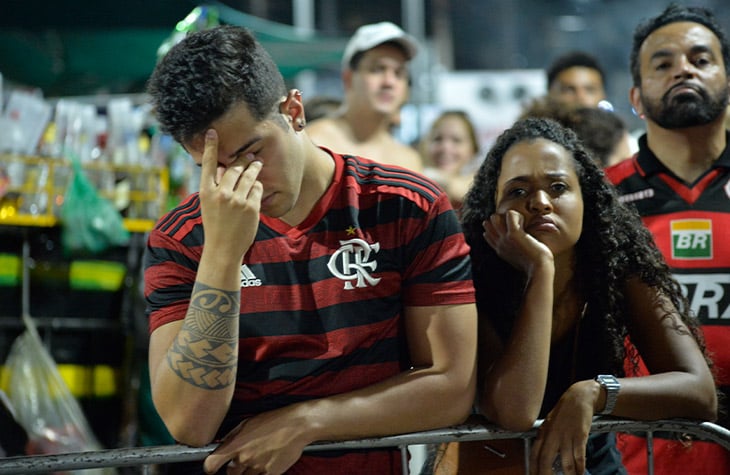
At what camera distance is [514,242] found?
2.53m

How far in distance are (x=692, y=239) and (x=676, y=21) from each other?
35.7 inches

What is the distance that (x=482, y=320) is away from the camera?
2.60 meters

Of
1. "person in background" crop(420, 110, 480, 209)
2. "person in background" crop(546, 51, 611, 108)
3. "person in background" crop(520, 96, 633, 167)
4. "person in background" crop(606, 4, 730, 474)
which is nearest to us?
"person in background" crop(606, 4, 730, 474)

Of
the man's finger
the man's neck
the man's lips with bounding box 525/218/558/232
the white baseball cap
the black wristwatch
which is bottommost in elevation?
the black wristwatch

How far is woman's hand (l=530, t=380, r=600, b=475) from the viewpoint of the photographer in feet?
7.66

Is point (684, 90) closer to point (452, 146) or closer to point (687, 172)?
point (687, 172)

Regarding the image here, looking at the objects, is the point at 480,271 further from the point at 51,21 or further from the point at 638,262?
the point at 51,21

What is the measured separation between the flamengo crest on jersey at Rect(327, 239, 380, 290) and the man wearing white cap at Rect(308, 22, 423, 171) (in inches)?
102

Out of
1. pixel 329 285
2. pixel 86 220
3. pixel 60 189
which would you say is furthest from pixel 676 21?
pixel 60 189

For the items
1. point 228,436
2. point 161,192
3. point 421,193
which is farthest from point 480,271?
point 161,192

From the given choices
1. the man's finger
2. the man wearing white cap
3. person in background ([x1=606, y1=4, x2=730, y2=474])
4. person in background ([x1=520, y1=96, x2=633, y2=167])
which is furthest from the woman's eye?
the man wearing white cap

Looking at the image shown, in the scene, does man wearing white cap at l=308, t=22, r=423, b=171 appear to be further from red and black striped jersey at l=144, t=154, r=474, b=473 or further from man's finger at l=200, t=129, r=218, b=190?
man's finger at l=200, t=129, r=218, b=190

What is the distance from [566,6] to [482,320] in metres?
13.9

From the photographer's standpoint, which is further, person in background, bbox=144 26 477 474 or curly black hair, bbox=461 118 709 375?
curly black hair, bbox=461 118 709 375
